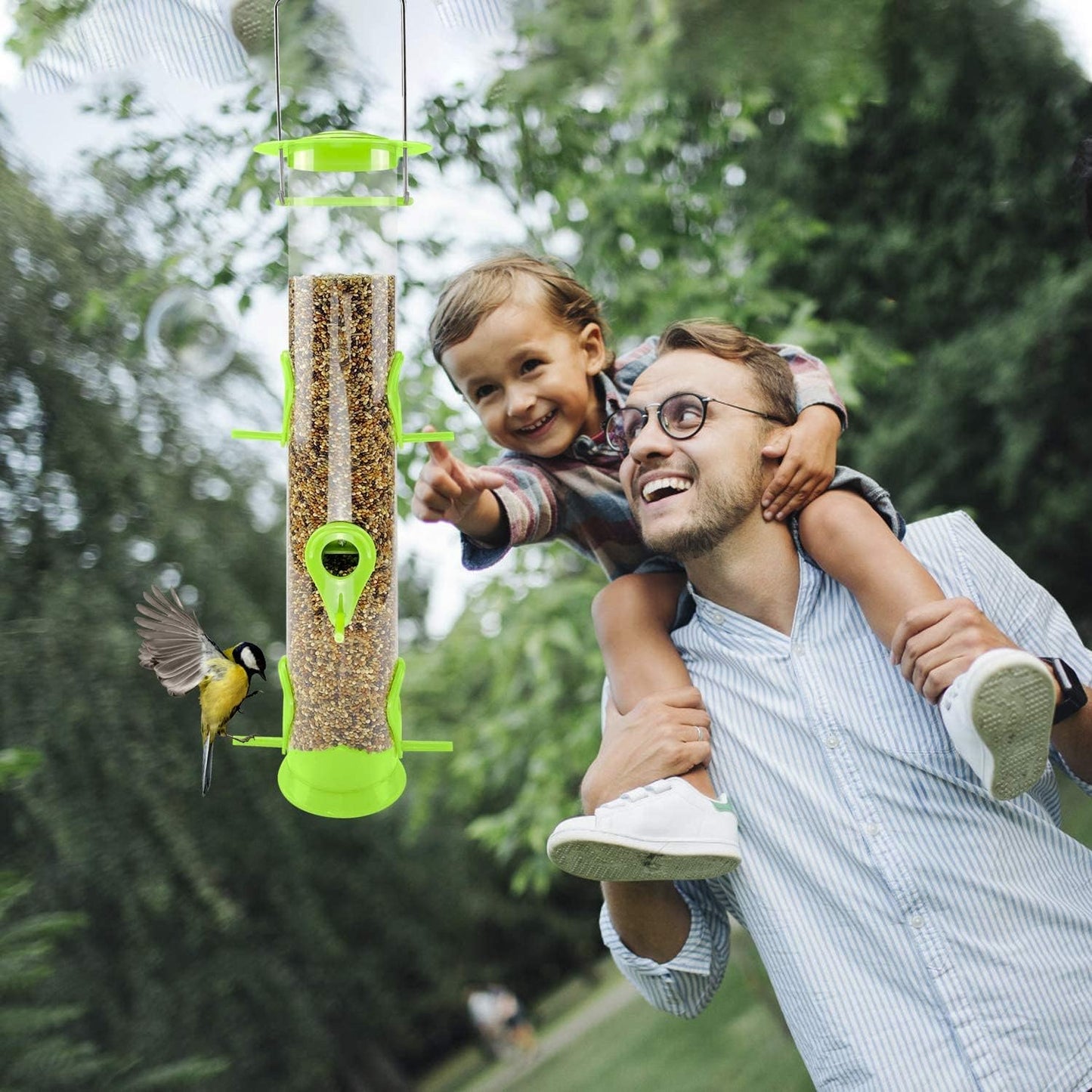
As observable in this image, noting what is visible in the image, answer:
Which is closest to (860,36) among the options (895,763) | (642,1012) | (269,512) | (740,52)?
(740,52)

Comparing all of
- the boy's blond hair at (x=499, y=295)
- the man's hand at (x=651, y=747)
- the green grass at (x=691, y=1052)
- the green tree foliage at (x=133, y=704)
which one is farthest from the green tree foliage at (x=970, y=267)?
the man's hand at (x=651, y=747)

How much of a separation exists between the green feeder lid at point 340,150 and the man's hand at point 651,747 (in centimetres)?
76

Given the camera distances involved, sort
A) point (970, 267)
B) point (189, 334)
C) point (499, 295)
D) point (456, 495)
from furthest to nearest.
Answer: point (970, 267) < point (189, 334) < point (499, 295) < point (456, 495)

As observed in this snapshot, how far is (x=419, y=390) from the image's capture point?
366cm

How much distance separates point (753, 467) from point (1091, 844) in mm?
2903

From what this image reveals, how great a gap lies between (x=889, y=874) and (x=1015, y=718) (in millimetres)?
263

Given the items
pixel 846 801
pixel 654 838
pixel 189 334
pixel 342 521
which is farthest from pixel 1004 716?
pixel 189 334

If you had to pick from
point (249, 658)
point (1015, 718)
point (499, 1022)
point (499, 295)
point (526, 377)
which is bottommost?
point (499, 1022)

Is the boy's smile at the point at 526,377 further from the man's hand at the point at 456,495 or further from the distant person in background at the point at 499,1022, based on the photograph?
the distant person in background at the point at 499,1022

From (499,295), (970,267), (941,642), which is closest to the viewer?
(941,642)

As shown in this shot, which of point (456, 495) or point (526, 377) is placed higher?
point (526, 377)

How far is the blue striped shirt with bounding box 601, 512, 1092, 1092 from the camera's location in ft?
4.93

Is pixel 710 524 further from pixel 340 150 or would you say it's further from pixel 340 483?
pixel 340 150

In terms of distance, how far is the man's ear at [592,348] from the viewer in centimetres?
204
